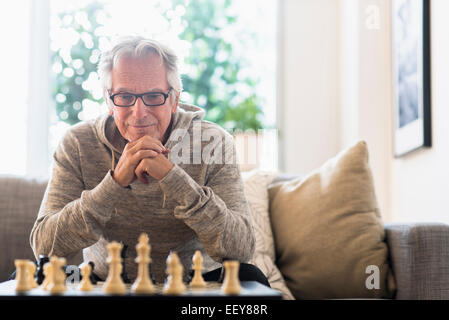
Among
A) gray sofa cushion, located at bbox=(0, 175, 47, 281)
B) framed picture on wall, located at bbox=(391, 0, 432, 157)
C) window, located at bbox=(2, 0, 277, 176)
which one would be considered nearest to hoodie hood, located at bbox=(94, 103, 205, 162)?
gray sofa cushion, located at bbox=(0, 175, 47, 281)

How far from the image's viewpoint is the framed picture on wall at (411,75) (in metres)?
2.29

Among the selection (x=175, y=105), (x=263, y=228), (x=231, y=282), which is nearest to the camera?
(x=231, y=282)

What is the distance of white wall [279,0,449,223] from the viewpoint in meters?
2.20

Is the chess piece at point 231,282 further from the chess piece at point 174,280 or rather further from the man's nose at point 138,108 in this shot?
the man's nose at point 138,108

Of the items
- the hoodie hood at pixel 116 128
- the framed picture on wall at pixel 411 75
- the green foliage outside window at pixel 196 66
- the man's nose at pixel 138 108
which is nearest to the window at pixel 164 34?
the green foliage outside window at pixel 196 66

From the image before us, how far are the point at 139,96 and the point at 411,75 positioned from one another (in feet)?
5.33

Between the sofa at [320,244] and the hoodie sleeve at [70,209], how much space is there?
0.65 meters

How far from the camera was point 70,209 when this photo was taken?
1.29 meters

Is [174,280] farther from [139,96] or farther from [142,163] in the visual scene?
[139,96]

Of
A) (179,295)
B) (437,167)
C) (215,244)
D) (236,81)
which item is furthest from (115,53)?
(236,81)

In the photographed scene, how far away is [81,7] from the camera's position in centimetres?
347

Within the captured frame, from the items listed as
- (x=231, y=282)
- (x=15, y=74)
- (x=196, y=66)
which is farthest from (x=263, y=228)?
(x=15, y=74)
